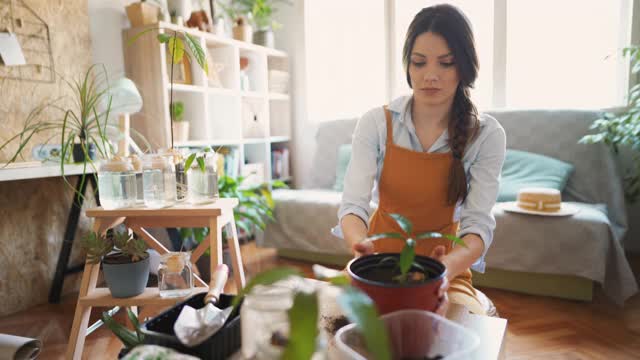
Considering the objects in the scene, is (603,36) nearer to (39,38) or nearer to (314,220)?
(314,220)

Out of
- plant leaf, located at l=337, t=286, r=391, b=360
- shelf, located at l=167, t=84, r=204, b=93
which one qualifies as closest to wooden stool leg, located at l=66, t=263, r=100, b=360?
plant leaf, located at l=337, t=286, r=391, b=360

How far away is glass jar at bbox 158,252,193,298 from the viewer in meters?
1.08

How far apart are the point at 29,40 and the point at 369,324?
2.34 metres

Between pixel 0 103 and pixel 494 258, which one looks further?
pixel 494 258

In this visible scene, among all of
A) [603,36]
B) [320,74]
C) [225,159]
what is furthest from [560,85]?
[225,159]

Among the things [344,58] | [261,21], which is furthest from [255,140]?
[344,58]

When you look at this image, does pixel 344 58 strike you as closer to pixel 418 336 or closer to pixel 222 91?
pixel 222 91

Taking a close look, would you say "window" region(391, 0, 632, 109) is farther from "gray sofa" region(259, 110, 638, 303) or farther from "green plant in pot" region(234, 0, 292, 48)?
"green plant in pot" region(234, 0, 292, 48)

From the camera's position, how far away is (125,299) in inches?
47.7

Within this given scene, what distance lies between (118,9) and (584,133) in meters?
2.86

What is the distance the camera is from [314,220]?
267cm

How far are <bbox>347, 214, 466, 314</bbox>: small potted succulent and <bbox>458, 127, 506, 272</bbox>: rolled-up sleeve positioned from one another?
1.62 ft

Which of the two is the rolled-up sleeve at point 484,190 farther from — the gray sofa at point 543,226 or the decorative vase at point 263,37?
the decorative vase at point 263,37

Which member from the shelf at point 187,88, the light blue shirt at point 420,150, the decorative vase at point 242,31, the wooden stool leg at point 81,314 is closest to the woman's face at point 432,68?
the light blue shirt at point 420,150
